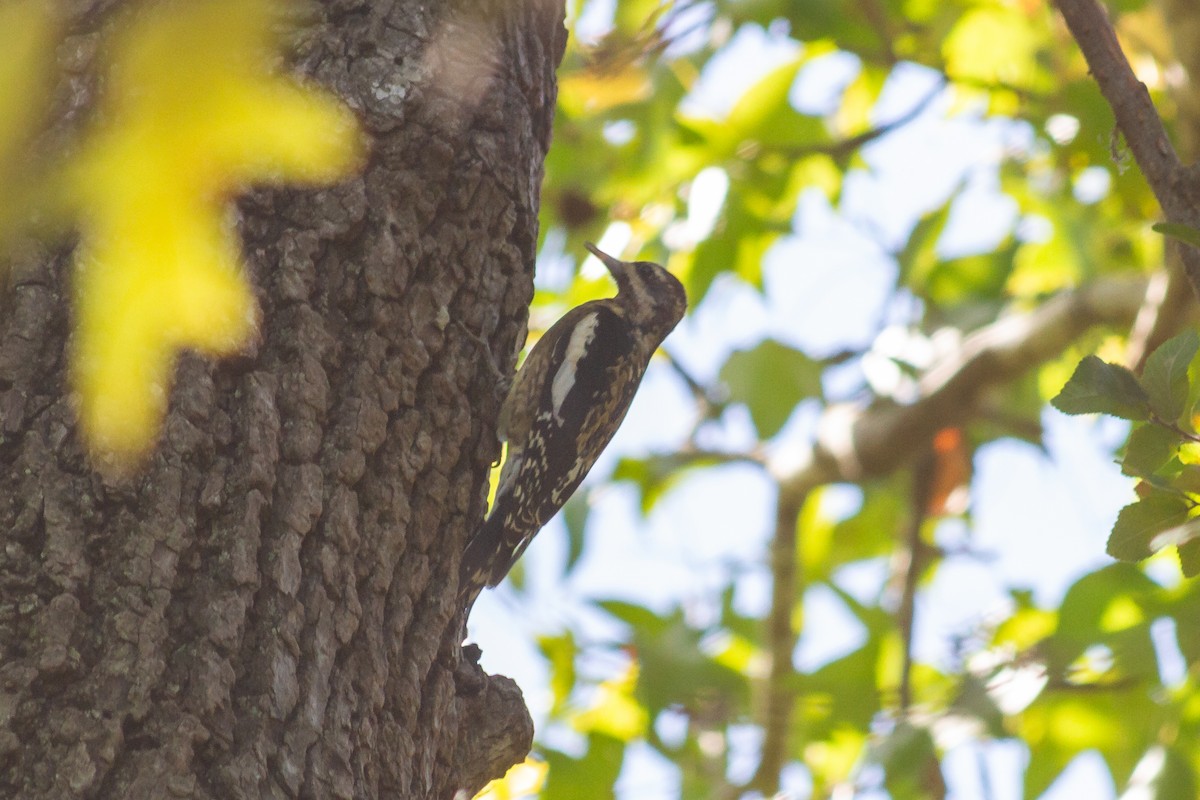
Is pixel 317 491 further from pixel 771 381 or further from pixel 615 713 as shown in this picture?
pixel 615 713

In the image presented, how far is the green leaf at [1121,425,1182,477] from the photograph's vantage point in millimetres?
1756

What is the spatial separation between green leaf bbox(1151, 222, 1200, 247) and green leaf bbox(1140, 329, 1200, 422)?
124 mm

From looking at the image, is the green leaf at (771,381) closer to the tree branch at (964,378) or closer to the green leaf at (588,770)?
the tree branch at (964,378)

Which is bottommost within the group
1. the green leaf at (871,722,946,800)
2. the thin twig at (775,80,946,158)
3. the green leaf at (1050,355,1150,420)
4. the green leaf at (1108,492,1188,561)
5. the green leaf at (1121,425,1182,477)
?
the green leaf at (1108,492,1188,561)

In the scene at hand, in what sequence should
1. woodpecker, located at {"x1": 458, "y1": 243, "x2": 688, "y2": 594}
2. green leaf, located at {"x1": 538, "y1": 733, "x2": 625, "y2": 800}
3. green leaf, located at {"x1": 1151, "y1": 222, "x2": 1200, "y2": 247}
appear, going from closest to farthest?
green leaf, located at {"x1": 1151, "y1": 222, "x2": 1200, "y2": 247}, woodpecker, located at {"x1": 458, "y1": 243, "x2": 688, "y2": 594}, green leaf, located at {"x1": 538, "y1": 733, "x2": 625, "y2": 800}

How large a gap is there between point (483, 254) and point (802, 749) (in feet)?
11.0

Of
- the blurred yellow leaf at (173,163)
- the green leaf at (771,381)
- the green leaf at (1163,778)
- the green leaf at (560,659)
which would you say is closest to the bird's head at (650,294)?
the green leaf at (771,381)

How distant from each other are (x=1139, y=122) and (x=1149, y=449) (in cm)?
54

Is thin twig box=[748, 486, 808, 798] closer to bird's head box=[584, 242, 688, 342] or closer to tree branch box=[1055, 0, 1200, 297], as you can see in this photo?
bird's head box=[584, 242, 688, 342]

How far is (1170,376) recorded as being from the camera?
1.73m

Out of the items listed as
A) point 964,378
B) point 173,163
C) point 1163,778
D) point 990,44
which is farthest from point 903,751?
point 990,44

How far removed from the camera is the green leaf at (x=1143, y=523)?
1.74 m

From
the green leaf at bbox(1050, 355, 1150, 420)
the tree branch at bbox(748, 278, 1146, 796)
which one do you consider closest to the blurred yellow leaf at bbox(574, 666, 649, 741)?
the tree branch at bbox(748, 278, 1146, 796)

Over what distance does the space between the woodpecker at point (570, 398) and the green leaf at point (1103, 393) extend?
1.42 m
